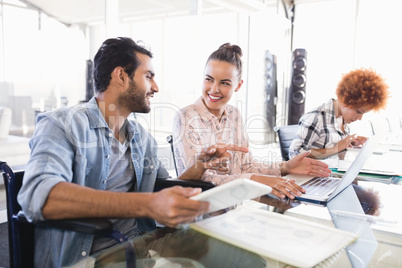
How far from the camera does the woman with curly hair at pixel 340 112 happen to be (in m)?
2.45

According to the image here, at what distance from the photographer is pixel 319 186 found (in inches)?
55.6

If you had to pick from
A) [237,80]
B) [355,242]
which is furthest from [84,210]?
[237,80]

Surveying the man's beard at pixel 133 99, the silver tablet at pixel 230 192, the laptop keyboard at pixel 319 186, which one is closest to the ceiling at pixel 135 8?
the man's beard at pixel 133 99

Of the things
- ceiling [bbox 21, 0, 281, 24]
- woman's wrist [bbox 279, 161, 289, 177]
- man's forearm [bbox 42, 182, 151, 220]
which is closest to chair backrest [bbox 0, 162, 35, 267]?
man's forearm [bbox 42, 182, 151, 220]

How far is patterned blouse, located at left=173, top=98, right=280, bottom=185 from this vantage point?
68.4 inches

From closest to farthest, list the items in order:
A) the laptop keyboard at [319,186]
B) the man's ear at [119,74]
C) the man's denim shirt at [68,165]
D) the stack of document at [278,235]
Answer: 1. the stack of document at [278,235]
2. the man's denim shirt at [68,165]
3. the laptop keyboard at [319,186]
4. the man's ear at [119,74]

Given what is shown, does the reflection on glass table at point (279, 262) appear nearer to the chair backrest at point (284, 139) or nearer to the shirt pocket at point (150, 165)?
the shirt pocket at point (150, 165)

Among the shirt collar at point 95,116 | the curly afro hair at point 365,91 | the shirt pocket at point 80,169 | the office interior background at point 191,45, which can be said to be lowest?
the shirt pocket at point 80,169

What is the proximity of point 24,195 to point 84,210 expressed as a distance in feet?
0.61

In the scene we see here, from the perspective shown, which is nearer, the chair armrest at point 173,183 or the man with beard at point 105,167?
the man with beard at point 105,167

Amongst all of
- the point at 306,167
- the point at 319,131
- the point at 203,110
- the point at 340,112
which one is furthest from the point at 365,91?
the point at 203,110

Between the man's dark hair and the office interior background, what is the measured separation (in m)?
0.22

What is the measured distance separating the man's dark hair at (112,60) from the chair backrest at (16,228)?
513mm

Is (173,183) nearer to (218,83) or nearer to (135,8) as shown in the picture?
(218,83)
